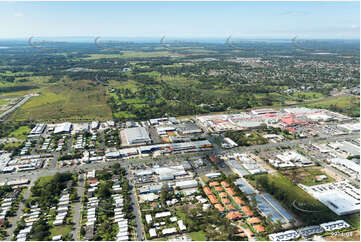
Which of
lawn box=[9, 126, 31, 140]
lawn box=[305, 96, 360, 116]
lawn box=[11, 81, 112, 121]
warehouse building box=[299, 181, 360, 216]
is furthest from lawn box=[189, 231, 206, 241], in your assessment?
lawn box=[305, 96, 360, 116]

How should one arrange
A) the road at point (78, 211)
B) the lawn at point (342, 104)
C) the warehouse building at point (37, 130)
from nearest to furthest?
the road at point (78, 211), the warehouse building at point (37, 130), the lawn at point (342, 104)

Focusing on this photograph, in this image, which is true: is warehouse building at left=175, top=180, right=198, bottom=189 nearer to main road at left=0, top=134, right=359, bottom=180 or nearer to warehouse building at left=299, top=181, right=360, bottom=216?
main road at left=0, top=134, right=359, bottom=180

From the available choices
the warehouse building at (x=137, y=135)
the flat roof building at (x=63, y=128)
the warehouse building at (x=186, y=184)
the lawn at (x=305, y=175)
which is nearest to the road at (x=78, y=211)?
the warehouse building at (x=186, y=184)

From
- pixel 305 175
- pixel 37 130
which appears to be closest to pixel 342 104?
pixel 305 175

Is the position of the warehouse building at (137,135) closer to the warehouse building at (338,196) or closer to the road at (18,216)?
the road at (18,216)

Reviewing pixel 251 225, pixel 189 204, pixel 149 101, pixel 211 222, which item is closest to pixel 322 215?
pixel 251 225

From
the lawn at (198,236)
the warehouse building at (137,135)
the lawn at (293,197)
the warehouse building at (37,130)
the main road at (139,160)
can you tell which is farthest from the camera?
the warehouse building at (37,130)
